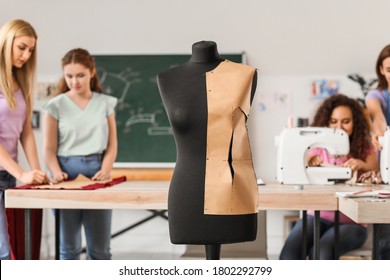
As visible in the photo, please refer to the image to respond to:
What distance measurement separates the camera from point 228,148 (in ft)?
5.41

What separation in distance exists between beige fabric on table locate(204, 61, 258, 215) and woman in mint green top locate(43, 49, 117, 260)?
93cm

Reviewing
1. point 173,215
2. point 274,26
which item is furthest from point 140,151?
point 173,215

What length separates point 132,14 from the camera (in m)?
4.33

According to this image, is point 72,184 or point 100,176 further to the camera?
point 100,176

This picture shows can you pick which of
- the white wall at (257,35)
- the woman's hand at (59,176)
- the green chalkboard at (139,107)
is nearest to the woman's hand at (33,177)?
the woman's hand at (59,176)

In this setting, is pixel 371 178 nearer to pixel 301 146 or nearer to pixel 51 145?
pixel 301 146

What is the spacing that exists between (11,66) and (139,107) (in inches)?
84.0

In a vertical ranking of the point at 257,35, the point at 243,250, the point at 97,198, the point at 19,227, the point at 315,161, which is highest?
the point at 257,35

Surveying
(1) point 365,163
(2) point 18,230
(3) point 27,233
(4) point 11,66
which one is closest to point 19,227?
(2) point 18,230

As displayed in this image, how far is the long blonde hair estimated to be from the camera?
2193 millimetres

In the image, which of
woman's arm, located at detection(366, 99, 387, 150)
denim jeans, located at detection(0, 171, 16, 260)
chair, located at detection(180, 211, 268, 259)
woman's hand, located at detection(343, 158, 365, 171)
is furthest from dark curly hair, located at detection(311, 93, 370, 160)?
denim jeans, located at detection(0, 171, 16, 260)

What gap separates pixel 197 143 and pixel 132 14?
2870 mm

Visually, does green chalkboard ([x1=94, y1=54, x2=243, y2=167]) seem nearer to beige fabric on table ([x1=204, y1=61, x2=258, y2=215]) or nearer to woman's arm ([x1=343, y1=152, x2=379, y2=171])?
woman's arm ([x1=343, y1=152, x2=379, y2=171])

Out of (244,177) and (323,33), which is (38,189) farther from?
(323,33)
